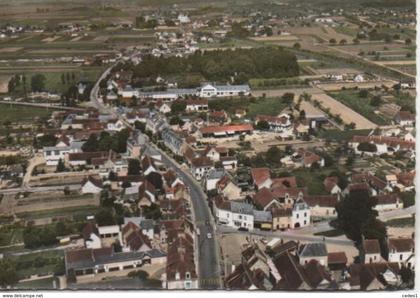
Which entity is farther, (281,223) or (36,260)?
(281,223)

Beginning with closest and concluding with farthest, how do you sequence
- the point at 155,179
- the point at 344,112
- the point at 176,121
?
the point at 155,179
the point at 176,121
the point at 344,112

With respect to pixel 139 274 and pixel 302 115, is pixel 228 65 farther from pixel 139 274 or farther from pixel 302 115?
pixel 139 274

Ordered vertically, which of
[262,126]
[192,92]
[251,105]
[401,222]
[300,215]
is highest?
[192,92]

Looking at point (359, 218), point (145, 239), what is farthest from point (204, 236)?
point (359, 218)

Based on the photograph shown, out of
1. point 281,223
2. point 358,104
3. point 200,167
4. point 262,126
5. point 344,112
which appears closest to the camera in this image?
point 281,223

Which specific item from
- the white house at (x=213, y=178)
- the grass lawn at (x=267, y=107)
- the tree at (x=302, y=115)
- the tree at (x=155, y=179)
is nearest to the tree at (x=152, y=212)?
the tree at (x=155, y=179)

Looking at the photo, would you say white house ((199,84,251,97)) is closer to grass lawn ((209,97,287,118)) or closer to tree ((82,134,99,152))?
grass lawn ((209,97,287,118))
